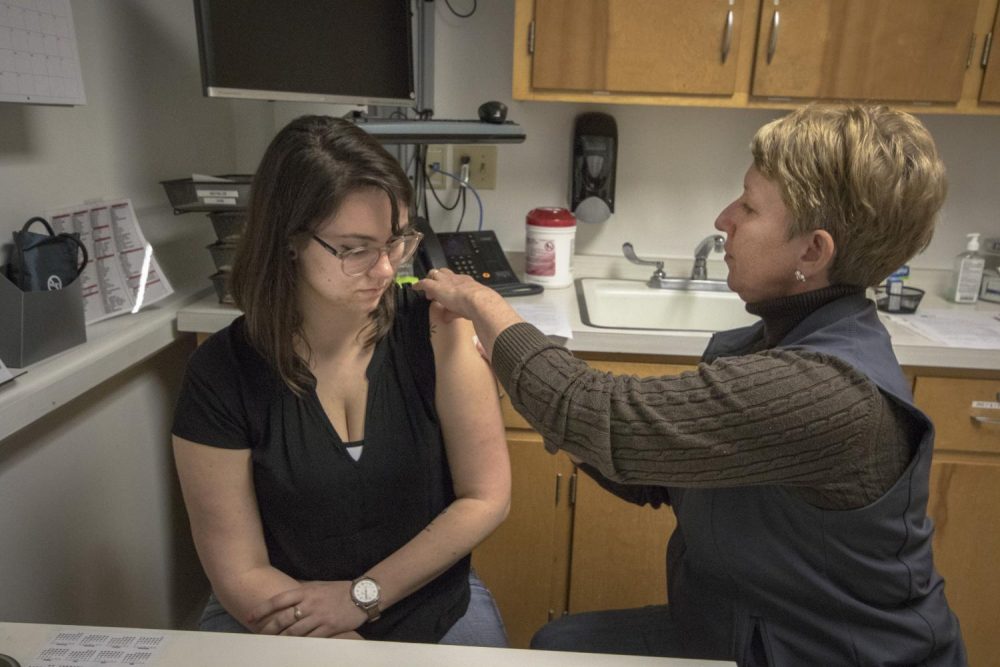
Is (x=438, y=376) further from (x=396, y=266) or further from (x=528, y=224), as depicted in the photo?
(x=528, y=224)

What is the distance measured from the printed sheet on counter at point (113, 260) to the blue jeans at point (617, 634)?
1053mm

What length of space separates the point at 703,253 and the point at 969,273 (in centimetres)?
72

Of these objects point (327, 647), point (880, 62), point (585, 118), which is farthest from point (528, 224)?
point (327, 647)

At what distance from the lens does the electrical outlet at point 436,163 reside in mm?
2221

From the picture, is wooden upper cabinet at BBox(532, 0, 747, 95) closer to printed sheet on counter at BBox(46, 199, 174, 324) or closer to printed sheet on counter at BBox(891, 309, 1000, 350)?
printed sheet on counter at BBox(891, 309, 1000, 350)

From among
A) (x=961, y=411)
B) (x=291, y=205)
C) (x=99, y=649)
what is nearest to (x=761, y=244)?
(x=291, y=205)

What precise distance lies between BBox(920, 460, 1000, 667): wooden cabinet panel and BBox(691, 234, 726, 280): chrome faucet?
787 mm

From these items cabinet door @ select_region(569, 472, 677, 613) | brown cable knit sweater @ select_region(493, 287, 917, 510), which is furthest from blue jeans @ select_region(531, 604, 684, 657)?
cabinet door @ select_region(569, 472, 677, 613)

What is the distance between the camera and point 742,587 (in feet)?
3.25

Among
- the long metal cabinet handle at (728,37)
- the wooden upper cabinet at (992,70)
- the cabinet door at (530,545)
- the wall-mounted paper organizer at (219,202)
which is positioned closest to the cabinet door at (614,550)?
the cabinet door at (530,545)

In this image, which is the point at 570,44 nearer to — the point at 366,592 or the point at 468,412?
the point at 468,412

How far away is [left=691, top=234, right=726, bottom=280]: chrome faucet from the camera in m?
2.13

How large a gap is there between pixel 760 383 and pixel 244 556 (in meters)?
0.81

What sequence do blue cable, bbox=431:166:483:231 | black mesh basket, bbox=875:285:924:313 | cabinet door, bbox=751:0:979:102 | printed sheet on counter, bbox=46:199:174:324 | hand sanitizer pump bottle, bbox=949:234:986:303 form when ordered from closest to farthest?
printed sheet on counter, bbox=46:199:174:324 → cabinet door, bbox=751:0:979:102 → black mesh basket, bbox=875:285:924:313 → hand sanitizer pump bottle, bbox=949:234:986:303 → blue cable, bbox=431:166:483:231
